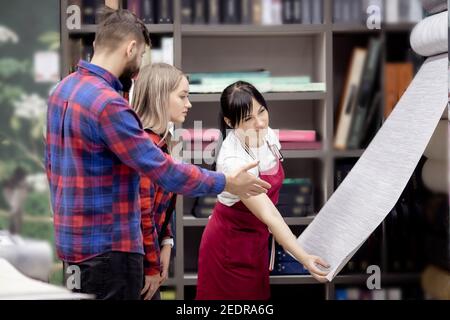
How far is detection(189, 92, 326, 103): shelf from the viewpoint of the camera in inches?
61.3

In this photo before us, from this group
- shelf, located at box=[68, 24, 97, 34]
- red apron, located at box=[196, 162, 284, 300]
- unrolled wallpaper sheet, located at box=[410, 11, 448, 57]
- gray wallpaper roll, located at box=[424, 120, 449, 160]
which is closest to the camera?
unrolled wallpaper sheet, located at box=[410, 11, 448, 57]

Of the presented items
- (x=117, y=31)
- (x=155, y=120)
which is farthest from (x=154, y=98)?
(x=117, y=31)

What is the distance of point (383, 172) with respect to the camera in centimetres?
120

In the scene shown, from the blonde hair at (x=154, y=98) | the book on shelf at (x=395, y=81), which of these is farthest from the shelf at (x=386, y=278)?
the blonde hair at (x=154, y=98)

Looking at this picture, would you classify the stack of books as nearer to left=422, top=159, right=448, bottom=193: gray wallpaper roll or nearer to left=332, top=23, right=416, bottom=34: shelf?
left=332, top=23, right=416, bottom=34: shelf

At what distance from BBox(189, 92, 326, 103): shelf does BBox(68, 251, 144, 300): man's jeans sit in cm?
62

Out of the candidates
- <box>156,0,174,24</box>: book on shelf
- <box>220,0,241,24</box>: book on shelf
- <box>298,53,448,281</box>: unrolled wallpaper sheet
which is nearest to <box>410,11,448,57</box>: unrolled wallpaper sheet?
<box>298,53,448,281</box>: unrolled wallpaper sheet

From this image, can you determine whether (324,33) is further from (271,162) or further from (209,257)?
(209,257)

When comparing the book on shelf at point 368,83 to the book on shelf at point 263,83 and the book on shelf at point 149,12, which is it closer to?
the book on shelf at point 263,83

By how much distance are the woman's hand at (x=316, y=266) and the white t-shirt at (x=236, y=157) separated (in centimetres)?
20

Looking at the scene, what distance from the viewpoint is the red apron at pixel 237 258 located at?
133cm

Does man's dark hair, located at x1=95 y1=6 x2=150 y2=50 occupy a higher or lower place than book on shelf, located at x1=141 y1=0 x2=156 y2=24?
lower

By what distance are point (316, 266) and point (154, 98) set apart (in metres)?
0.43

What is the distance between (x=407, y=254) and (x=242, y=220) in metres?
0.39
